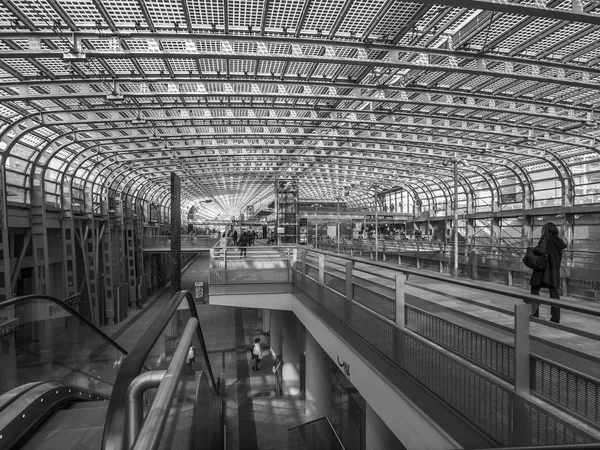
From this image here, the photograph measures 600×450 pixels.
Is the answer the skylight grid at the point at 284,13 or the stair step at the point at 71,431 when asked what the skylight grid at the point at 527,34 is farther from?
the stair step at the point at 71,431

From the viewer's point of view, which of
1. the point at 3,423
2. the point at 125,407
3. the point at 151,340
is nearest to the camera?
the point at 125,407

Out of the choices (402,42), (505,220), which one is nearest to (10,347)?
(402,42)

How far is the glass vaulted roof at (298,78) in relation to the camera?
33.0ft

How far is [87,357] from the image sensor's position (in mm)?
5078

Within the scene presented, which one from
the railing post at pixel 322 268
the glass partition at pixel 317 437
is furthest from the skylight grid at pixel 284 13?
the glass partition at pixel 317 437

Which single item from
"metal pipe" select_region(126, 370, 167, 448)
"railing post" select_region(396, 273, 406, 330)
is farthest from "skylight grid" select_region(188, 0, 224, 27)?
"metal pipe" select_region(126, 370, 167, 448)

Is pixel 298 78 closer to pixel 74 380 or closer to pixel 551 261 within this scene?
pixel 551 261

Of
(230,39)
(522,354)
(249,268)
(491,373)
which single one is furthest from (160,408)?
(249,268)

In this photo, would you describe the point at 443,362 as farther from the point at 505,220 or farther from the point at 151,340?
the point at 505,220

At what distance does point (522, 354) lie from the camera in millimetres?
3109

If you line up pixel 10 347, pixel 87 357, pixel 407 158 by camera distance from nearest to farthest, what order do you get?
pixel 10 347 < pixel 87 357 < pixel 407 158

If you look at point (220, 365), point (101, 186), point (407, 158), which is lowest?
point (220, 365)

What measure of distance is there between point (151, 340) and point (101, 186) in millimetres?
31234

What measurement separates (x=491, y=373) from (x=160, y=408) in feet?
10.1
